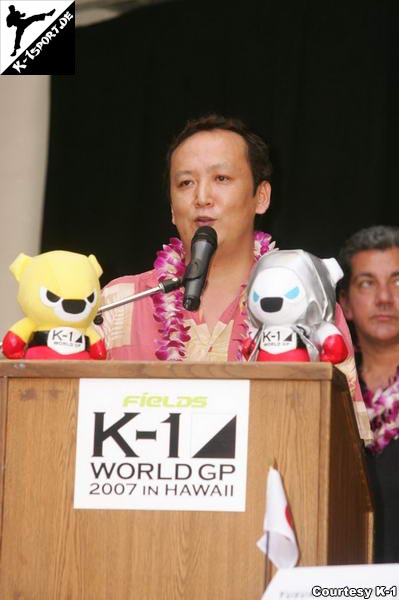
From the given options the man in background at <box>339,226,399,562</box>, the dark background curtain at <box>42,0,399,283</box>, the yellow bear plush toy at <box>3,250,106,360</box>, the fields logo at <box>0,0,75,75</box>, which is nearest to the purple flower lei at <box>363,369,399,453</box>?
the man in background at <box>339,226,399,562</box>

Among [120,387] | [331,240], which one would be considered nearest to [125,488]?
[120,387]

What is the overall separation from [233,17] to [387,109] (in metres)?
0.59

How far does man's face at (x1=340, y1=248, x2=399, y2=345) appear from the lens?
3014mm

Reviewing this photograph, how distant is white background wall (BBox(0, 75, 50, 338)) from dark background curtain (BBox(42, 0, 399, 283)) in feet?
0.44

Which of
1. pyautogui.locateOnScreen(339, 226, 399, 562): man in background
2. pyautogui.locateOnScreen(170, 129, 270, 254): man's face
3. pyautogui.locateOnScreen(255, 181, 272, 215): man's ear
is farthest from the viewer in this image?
pyautogui.locateOnScreen(339, 226, 399, 562): man in background

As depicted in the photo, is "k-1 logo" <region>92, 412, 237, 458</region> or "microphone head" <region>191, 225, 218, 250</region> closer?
"k-1 logo" <region>92, 412, 237, 458</region>

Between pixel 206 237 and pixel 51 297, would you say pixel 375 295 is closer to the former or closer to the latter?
pixel 206 237

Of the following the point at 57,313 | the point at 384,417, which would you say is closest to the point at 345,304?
the point at 384,417

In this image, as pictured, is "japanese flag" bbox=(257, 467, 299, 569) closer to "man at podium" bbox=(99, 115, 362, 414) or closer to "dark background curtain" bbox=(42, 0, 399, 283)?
"man at podium" bbox=(99, 115, 362, 414)

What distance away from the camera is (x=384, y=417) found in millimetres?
2943

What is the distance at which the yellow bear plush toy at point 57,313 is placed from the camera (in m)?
1.73

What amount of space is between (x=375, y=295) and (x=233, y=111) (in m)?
0.68

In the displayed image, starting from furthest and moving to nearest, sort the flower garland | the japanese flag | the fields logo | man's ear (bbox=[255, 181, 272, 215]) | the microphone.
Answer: the fields logo, man's ear (bbox=[255, 181, 272, 215]), the flower garland, the microphone, the japanese flag

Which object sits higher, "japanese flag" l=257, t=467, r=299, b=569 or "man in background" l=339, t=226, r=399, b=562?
"man in background" l=339, t=226, r=399, b=562
